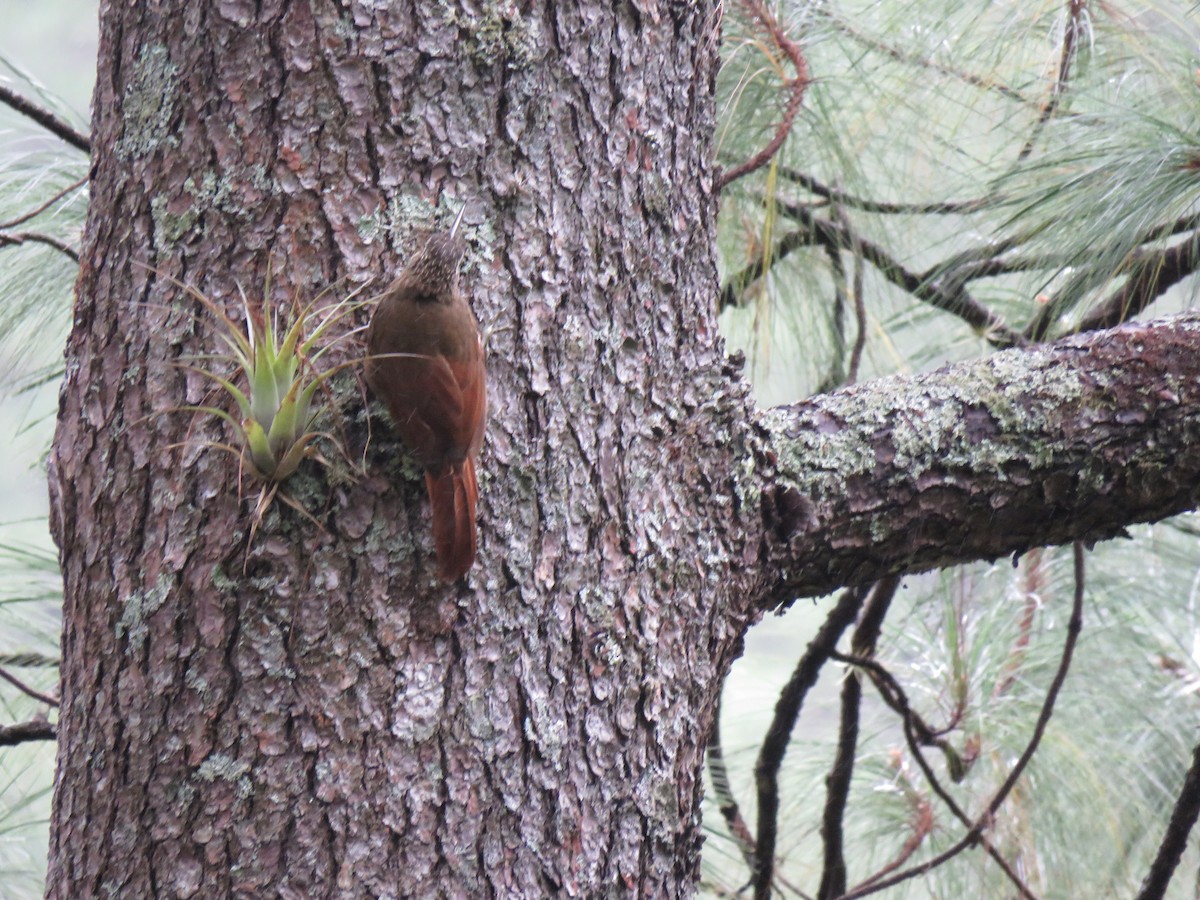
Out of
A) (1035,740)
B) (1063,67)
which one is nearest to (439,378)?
(1035,740)

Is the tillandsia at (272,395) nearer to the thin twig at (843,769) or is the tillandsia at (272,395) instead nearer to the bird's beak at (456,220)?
the bird's beak at (456,220)

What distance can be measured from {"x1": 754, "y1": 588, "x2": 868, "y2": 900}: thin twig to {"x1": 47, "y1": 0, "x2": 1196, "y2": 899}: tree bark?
47cm

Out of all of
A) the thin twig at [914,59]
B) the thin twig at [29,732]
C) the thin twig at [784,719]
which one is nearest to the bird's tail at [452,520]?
the thin twig at [29,732]

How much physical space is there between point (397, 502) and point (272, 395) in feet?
0.45

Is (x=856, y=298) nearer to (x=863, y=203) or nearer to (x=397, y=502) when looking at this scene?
(x=863, y=203)

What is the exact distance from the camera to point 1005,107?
214 centimetres

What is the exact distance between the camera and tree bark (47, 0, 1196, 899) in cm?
98

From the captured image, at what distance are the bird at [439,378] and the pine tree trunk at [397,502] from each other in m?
0.03

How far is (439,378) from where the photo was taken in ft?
3.42

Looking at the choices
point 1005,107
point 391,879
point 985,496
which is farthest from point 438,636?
point 1005,107

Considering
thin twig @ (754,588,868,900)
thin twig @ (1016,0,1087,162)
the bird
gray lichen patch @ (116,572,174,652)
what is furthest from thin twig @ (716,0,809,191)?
gray lichen patch @ (116,572,174,652)

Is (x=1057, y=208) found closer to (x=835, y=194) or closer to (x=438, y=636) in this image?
(x=835, y=194)

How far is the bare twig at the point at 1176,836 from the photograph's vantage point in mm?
1513

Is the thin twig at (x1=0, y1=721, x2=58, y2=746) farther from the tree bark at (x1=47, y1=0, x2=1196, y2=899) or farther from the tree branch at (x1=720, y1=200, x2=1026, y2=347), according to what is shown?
the tree branch at (x1=720, y1=200, x2=1026, y2=347)
